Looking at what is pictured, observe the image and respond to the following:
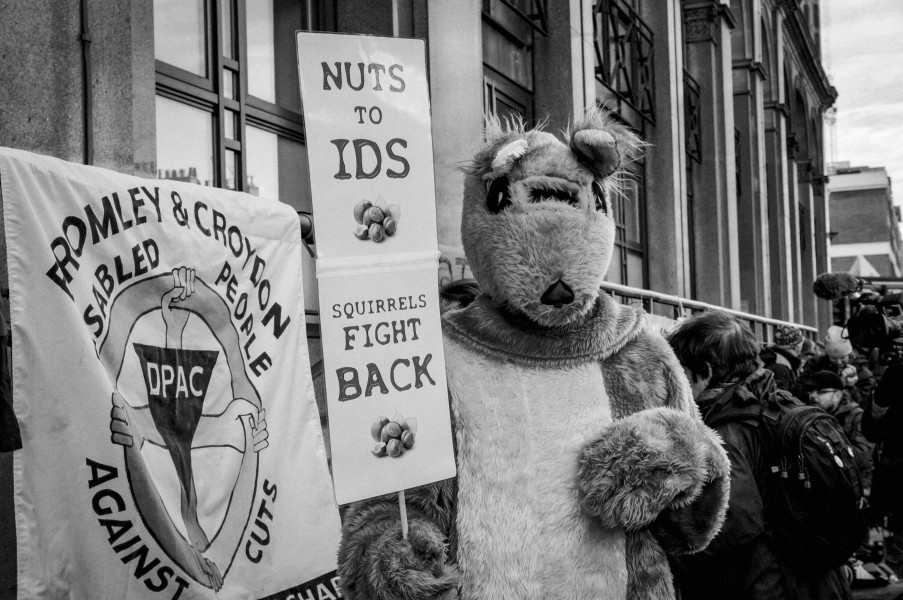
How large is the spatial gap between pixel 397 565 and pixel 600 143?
4.84 feet

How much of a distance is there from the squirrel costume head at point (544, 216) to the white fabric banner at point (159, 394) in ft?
4.90

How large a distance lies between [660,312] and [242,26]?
31.4ft

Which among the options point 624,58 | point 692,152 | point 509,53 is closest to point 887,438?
point 509,53

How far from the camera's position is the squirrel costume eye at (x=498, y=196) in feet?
11.1

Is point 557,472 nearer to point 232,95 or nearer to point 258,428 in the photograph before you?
point 258,428

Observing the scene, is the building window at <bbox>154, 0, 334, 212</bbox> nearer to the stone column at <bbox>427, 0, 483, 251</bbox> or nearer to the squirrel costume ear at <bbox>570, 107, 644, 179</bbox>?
the stone column at <bbox>427, 0, 483, 251</bbox>

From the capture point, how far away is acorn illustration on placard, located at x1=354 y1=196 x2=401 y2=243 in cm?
311

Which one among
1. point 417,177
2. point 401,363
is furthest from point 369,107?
point 401,363

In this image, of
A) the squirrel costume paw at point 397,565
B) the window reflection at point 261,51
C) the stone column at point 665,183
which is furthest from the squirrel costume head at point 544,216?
the stone column at point 665,183

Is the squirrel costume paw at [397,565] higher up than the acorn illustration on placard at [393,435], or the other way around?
the acorn illustration on placard at [393,435]

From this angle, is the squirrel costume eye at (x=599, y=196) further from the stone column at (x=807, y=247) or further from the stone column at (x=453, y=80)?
the stone column at (x=807, y=247)

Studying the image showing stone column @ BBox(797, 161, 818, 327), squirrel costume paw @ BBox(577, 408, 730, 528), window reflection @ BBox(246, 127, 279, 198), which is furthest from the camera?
stone column @ BBox(797, 161, 818, 327)

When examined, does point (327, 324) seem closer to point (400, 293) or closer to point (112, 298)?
point (400, 293)

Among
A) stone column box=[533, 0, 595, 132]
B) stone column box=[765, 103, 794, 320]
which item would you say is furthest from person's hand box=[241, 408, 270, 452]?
stone column box=[765, 103, 794, 320]
